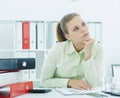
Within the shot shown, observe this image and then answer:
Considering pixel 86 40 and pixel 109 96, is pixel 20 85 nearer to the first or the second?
pixel 109 96

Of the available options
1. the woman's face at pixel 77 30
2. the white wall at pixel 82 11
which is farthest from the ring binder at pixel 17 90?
the white wall at pixel 82 11

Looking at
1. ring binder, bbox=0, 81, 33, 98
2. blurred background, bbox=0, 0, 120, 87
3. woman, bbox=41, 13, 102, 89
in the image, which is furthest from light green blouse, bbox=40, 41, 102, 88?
blurred background, bbox=0, 0, 120, 87

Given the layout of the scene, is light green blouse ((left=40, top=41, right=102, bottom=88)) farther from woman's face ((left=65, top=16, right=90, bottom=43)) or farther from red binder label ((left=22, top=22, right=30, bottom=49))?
red binder label ((left=22, top=22, right=30, bottom=49))

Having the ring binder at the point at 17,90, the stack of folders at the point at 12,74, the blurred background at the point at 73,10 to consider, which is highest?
the blurred background at the point at 73,10

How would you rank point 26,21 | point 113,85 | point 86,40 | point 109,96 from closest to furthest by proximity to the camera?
point 109,96, point 113,85, point 86,40, point 26,21

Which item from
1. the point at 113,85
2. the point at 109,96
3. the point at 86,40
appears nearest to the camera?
the point at 109,96

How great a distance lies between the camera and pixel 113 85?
1335 mm

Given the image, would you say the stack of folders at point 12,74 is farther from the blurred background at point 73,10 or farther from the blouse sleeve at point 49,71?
the blurred background at point 73,10

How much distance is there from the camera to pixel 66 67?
181cm

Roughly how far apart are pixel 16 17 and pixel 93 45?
4.94 feet

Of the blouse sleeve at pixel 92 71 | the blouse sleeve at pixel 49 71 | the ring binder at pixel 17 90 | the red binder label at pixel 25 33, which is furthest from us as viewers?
the red binder label at pixel 25 33

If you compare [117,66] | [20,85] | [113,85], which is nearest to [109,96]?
[113,85]

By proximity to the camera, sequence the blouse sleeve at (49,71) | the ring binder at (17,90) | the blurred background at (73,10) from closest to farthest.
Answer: the ring binder at (17,90) < the blouse sleeve at (49,71) < the blurred background at (73,10)

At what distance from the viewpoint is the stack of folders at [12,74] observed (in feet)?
3.64
